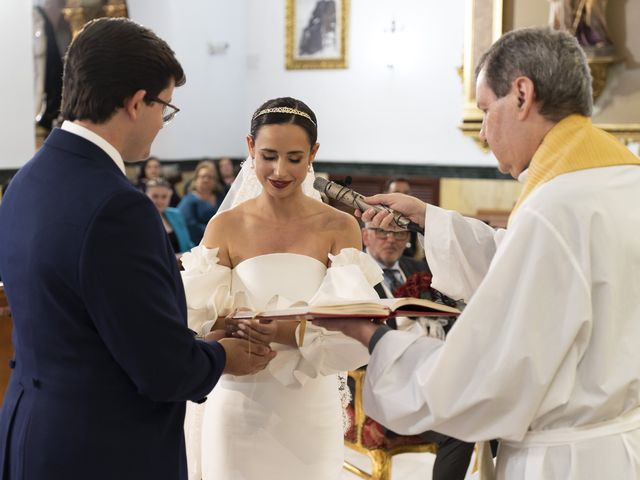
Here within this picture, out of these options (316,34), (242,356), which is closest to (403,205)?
(242,356)

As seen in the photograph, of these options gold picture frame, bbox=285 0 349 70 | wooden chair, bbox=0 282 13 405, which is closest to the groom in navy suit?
wooden chair, bbox=0 282 13 405

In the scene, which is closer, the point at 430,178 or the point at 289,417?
the point at 289,417

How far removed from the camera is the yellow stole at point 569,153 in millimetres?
1775

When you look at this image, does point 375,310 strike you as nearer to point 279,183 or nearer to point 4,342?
point 279,183

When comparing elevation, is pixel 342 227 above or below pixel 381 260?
above

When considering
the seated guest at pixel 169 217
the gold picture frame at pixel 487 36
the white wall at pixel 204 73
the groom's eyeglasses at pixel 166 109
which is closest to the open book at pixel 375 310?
the groom's eyeglasses at pixel 166 109

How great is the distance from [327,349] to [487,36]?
265 inches

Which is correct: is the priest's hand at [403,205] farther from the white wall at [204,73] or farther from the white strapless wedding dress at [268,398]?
the white wall at [204,73]

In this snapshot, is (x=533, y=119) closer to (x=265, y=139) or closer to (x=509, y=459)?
(x=509, y=459)

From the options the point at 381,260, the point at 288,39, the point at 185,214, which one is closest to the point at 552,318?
the point at 381,260

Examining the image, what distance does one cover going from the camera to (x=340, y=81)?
11320 mm

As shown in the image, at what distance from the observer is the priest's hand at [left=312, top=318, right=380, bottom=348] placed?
1.97 m

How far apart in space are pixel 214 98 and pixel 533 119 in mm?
10492

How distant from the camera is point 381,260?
4.77 m
